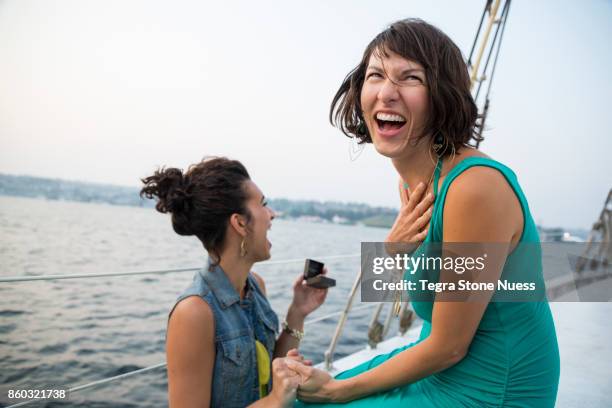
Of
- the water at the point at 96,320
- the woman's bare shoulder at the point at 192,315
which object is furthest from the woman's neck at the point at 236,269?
the water at the point at 96,320

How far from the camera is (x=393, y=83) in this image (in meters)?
1.06

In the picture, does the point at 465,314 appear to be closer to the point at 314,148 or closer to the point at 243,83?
the point at 314,148

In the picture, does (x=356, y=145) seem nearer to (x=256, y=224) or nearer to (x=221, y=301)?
(x=256, y=224)

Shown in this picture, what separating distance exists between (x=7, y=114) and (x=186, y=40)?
20.3ft

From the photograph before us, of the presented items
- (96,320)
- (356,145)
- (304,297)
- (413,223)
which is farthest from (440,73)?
(96,320)

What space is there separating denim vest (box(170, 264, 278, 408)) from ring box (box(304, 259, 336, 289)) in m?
0.30

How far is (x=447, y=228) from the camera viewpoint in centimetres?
94

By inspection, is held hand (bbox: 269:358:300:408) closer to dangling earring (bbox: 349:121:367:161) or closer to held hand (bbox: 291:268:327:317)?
held hand (bbox: 291:268:327:317)

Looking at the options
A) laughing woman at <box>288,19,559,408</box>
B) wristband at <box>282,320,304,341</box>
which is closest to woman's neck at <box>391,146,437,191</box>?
laughing woman at <box>288,19,559,408</box>

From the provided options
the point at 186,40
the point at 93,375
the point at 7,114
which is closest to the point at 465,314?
the point at 93,375

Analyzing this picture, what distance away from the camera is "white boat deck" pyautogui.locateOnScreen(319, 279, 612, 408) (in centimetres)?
205

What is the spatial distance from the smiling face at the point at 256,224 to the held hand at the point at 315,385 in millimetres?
515

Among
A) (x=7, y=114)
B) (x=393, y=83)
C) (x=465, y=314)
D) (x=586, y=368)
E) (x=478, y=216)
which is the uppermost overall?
(x=7, y=114)

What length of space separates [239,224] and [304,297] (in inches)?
18.2
